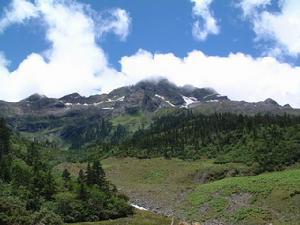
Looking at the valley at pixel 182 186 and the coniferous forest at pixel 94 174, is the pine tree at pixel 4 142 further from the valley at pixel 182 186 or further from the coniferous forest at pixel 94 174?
the valley at pixel 182 186

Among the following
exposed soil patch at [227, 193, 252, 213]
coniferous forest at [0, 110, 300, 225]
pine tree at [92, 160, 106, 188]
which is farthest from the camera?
pine tree at [92, 160, 106, 188]

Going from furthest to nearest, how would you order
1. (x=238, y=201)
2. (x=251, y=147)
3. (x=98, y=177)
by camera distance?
1. (x=251, y=147)
2. (x=98, y=177)
3. (x=238, y=201)

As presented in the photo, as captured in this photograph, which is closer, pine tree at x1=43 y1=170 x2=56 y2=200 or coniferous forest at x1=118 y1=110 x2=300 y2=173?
pine tree at x1=43 y1=170 x2=56 y2=200

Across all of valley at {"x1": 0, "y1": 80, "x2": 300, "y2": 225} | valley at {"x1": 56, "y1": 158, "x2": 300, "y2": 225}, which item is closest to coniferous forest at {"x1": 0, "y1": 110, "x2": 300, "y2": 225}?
valley at {"x1": 0, "y1": 80, "x2": 300, "y2": 225}

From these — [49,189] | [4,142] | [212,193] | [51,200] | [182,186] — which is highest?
[4,142]

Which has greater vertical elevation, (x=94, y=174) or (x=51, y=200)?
(x=94, y=174)

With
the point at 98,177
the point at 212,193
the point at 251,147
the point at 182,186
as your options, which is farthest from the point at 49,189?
the point at 251,147

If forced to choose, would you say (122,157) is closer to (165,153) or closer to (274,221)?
(165,153)

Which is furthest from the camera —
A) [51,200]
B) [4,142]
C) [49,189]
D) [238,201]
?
[4,142]

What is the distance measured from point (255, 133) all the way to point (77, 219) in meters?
94.8

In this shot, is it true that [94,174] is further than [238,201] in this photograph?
Yes

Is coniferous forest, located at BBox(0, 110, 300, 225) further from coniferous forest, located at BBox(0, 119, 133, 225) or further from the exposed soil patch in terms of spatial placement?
the exposed soil patch

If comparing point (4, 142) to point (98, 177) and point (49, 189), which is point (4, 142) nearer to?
point (98, 177)

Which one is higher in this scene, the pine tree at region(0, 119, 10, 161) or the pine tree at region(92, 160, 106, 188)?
the pine tree at region(0, 119, 10, 161)
